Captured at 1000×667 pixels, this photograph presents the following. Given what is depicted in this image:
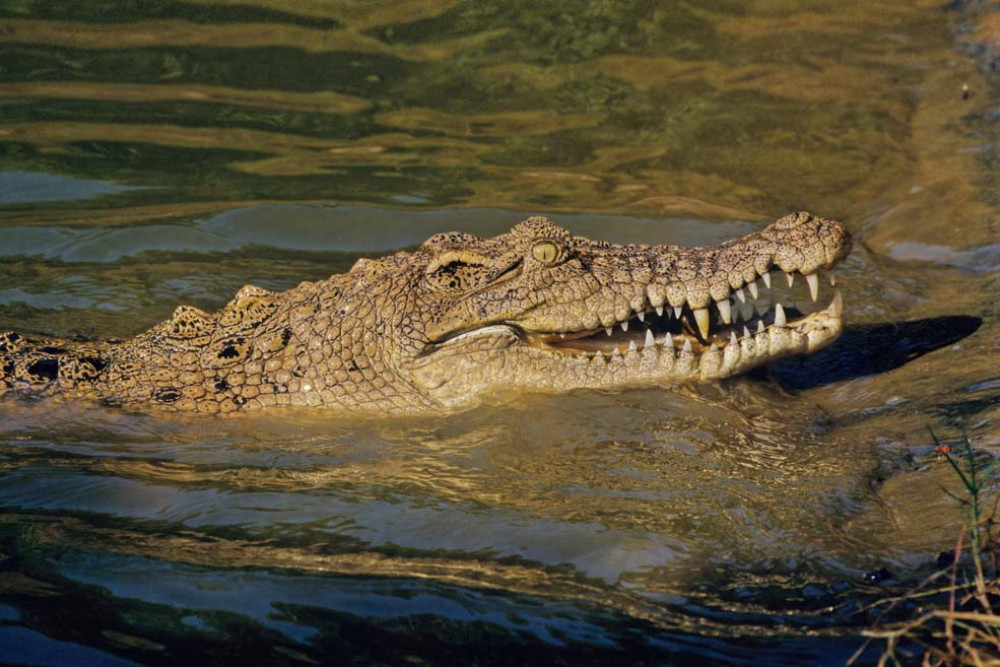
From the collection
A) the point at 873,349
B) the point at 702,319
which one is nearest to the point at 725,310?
the point at 702,319

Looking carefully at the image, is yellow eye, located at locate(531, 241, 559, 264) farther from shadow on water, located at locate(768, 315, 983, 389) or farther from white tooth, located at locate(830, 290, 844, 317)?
shadow on water, located at locate(768, 315, 983, 389)

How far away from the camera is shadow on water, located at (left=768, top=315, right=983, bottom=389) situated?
605cm

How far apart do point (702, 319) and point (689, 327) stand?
9.2 inches

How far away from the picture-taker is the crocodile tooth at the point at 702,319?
5406mm

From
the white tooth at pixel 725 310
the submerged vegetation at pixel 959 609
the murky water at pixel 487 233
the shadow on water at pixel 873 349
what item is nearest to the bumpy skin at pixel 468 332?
the white tooth at pixel 725 310

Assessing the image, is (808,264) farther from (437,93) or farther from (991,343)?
(437,93)

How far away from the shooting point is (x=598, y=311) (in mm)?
5414

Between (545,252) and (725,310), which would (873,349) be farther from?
(545,252)

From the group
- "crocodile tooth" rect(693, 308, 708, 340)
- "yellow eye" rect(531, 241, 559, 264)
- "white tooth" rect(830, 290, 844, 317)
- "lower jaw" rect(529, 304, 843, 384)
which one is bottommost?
"lower jaw" rect(529, 304, 843, 384)

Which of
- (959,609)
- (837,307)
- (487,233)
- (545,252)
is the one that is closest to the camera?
(959,609)

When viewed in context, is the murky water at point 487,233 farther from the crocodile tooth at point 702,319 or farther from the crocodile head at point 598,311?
the crocodile tooth at point 702,319

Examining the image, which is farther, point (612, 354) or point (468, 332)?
point (468, 332)

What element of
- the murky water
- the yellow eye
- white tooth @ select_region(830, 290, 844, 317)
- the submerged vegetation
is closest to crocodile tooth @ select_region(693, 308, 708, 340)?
the murky water

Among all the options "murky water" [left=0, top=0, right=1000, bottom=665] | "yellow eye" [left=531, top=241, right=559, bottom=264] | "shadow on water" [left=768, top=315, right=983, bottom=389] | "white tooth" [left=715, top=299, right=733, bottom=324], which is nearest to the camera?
"murky water" [left=0, top=0, right=1000, bottom=665]
